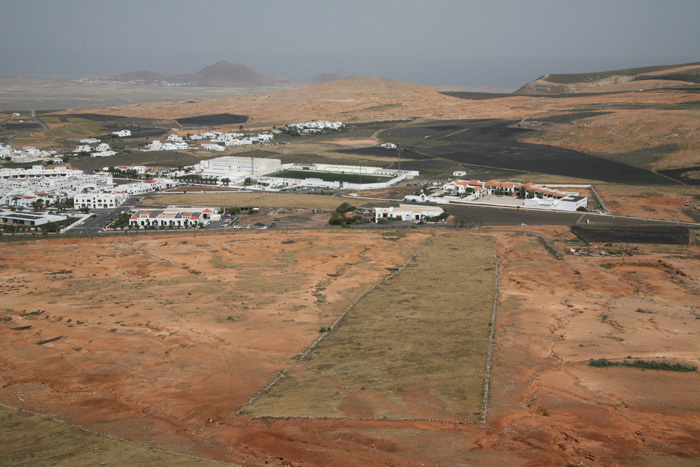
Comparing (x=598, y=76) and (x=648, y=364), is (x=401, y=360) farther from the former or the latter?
(x=598, y=76)

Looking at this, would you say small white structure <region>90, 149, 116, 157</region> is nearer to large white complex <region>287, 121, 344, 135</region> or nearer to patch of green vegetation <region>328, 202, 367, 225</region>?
large white complex <region>287, 121, 344, 135</region>

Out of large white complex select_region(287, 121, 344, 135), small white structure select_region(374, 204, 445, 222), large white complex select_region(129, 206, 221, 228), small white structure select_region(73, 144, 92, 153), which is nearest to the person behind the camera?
large white complex select_region(129, 206, 221, 228)

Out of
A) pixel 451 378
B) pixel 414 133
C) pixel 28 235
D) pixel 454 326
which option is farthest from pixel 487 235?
pixel 414 133

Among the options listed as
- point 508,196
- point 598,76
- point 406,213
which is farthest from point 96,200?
point 598,76

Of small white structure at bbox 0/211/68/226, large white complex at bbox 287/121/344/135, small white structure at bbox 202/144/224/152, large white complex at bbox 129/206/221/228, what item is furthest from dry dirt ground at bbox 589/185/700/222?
large white complex at bbox 287/121/344/135

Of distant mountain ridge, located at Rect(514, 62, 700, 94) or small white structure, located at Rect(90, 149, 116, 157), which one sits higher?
distant mountain ridge, located at Rect(514, 62, 700, 94)

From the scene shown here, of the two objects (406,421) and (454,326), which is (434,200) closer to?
(454,326)
